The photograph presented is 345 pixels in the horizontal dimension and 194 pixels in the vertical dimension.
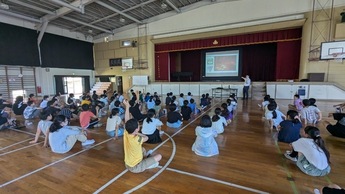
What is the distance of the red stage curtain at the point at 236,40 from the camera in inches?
391

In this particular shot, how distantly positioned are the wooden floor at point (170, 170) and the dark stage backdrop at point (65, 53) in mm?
11412

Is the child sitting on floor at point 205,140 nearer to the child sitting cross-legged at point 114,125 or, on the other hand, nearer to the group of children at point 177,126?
the group of children at point 177,126

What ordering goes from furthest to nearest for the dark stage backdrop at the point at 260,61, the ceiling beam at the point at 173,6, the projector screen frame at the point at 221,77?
the dark stage backdrop at the point at 260,61, the projector screen frame at the point at 221,77, the ceiling beam at the point at 173,6

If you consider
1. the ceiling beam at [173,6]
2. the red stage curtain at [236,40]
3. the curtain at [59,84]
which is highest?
the ceiling beam at [173,6]

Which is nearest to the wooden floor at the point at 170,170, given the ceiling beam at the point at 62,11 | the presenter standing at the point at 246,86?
the presenter standing at the point at 246,86

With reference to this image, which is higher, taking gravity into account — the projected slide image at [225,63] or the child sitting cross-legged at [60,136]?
the projected slide image at [225,63]

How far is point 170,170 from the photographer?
2.59 metres

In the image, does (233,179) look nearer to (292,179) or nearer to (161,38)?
(292,179)

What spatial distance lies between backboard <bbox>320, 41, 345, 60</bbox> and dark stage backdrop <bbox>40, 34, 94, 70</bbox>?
57.0ft

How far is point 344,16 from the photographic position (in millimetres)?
Result: 8234

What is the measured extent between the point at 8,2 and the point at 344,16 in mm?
17133

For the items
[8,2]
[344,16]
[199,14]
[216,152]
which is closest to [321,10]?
[344,16]

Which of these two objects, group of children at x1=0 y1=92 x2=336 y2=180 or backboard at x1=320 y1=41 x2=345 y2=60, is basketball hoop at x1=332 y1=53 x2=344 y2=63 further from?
group of children at x1=0 y1=92 x2=336 y2=180

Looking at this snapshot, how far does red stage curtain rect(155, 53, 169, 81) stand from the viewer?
14.1 m
